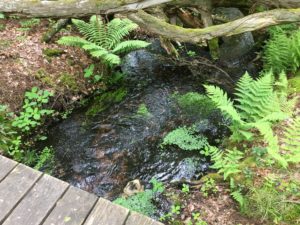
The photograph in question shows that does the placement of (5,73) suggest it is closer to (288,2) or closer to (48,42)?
(48,42)

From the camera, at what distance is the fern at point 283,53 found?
635cm

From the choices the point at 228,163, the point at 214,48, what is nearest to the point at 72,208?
the point at 228,163

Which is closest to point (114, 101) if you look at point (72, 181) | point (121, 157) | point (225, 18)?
point (121, 157)

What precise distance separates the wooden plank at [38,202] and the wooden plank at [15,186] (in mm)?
50

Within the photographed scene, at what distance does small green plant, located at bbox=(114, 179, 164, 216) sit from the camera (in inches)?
157

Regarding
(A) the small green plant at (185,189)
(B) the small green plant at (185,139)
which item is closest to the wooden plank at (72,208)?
(A) the small green plant at (185,189)

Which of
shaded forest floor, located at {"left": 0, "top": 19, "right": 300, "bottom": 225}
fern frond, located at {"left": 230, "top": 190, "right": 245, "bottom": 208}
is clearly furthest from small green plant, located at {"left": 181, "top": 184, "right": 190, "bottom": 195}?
shaded forest floor, located at {"left": 0, "top": 19, "right": 300, "bottom": 225}

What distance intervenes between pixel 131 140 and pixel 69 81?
1.92 m

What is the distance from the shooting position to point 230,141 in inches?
197

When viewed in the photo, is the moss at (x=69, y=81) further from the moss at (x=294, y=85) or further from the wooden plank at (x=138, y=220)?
the moss at (x=294, y=85)

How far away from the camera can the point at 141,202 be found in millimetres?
4074

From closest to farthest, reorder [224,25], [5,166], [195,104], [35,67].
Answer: [5,166], [224,25], [195,104], [35,67]

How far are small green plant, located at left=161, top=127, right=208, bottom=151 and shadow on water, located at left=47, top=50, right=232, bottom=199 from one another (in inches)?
4.2

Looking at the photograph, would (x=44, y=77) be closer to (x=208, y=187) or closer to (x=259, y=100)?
(x=208, y=187)
